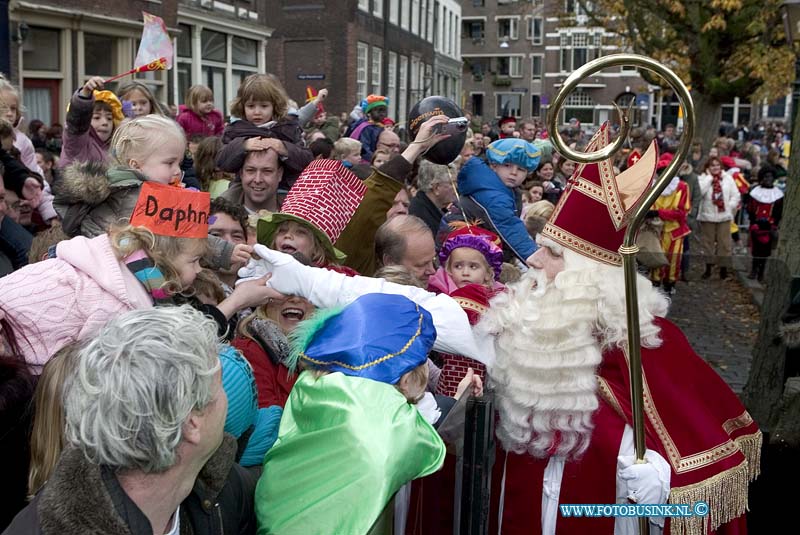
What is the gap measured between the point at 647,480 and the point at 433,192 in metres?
3.39

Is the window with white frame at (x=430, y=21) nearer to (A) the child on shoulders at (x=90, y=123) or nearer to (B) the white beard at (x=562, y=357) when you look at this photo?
(A) the child on shoulders at (x=90, y=123)

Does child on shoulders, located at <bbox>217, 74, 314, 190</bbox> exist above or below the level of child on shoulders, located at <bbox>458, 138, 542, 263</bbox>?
above

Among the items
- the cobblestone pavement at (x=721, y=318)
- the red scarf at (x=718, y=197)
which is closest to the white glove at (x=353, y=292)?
the cobblestone pavement at (x=721, y=318)

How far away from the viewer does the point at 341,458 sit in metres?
1.87

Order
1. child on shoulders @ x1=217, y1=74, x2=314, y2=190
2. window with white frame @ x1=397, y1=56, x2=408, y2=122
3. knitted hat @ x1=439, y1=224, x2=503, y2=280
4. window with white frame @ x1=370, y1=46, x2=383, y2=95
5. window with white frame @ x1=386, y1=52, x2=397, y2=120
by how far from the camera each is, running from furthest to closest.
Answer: window with white frame @ x1=397, y1=56, x2=408, y2=122, window with white frame @ x1=386, y1=52, x2=397, y2=120, window with white frame @ x1=370, y1=46, x2=383, y2=95, child on shoulders @ x1=217, y1=74, x2=314, y2=190, knitted hat @ x1=439, y1=224, x2=503, y2=280

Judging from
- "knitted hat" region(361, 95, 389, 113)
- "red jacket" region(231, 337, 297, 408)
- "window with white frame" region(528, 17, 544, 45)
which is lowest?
"red jacket" region(231, 337, 297, 408)

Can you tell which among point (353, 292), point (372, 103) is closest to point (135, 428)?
point (353, 292)

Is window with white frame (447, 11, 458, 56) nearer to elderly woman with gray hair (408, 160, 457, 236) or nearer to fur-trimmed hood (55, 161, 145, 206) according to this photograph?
elderly woman with gray hair (408, 160, 457, 236)

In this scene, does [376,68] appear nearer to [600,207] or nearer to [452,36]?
[452,36]

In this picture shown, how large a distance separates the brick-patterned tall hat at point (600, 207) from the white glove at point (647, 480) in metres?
0.65

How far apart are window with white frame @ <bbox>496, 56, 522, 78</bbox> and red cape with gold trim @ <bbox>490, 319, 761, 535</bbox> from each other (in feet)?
224

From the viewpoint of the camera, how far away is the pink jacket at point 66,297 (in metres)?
2.44

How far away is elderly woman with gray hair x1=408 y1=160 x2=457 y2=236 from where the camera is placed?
212 inches

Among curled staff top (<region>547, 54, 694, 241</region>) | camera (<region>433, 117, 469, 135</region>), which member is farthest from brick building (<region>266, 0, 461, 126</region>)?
curled staff top (<region>547, 54, 694, 241</region>)
